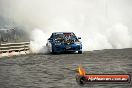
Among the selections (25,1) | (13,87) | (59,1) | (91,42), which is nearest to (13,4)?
(25,1)

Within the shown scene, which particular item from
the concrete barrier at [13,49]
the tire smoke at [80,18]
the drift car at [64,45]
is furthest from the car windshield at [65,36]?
the tire smoke at [80,18]

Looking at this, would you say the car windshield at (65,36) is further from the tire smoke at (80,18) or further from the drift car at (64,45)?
the tire smoke at (80,18)

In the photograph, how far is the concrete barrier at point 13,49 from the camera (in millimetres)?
28859

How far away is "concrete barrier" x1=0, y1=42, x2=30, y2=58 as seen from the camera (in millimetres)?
28859

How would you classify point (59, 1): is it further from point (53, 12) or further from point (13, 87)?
point (13, 87)

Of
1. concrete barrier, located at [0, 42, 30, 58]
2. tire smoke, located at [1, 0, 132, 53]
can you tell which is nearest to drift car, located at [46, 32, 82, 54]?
concrete barrier, located at [0, 42, 30, 58]

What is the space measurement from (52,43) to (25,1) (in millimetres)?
20336

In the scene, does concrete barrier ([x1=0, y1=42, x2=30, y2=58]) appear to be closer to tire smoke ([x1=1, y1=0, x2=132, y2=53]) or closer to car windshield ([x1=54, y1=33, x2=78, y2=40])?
car windshield ([x1=54, y1=33, x2=78, y2=40])

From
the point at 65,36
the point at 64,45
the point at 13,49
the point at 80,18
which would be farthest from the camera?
the point at 80,18

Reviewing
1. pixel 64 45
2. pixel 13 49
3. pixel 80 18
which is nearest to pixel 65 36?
pixel 64 45

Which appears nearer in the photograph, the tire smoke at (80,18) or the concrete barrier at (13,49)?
the concrete barrier at (13,49)

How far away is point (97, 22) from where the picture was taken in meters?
44.1

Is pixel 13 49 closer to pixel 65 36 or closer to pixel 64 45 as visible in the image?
pixel 64 45

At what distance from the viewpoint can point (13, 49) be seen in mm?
29547
